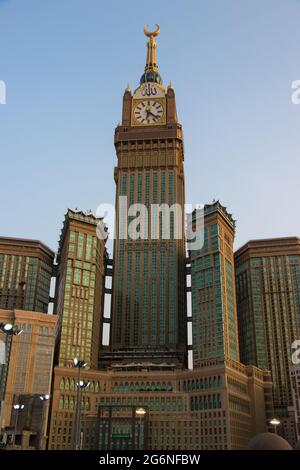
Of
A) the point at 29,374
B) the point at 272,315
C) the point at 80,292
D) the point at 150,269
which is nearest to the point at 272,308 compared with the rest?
the point at 272,315

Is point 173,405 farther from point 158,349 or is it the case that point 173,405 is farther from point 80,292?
point 80,292

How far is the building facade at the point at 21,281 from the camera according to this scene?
19088 centimetres

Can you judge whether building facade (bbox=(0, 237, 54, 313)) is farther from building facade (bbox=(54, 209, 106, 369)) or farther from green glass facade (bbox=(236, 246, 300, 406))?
green glass facade (bbox=(236, 246, 300, 406))

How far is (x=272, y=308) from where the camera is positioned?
18350 cm

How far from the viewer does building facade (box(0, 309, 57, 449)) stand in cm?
13438

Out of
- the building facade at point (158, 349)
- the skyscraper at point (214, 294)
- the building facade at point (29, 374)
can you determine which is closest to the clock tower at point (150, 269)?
the building facade at point (158, 349)

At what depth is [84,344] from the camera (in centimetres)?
16488

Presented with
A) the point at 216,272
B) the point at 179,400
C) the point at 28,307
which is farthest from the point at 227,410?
the point at 28,307

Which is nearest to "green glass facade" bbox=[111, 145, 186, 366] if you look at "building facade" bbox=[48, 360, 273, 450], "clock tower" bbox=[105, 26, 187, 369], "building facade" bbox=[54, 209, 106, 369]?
"clock tower" bbox=[105, 26, 187, 369]

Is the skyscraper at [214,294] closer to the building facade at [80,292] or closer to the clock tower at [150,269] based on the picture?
the clock tower at [150,269]

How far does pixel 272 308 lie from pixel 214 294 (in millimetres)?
32883

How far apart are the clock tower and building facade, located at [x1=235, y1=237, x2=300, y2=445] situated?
2525cm
